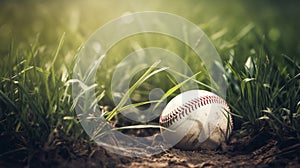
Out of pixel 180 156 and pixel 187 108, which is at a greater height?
pixel 187 108

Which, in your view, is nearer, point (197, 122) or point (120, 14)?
point (197, 122)

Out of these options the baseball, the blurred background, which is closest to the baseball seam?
the baseball

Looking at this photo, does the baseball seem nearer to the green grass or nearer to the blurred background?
the green grass

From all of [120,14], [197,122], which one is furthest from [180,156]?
[120,14]

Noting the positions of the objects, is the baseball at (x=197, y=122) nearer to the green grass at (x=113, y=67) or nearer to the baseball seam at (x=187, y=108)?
the baseball seam at (x=187, y=108)

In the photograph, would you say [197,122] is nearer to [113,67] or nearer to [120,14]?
[113,67]

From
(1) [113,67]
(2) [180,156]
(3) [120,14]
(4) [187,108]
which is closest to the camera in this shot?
(2) [180,156]

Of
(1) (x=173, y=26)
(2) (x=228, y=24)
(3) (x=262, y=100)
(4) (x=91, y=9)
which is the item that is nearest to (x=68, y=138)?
(3) (x=262, y=100)

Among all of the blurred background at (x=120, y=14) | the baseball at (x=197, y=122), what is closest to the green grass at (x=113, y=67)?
the blurred background at (x=120, y=14)
